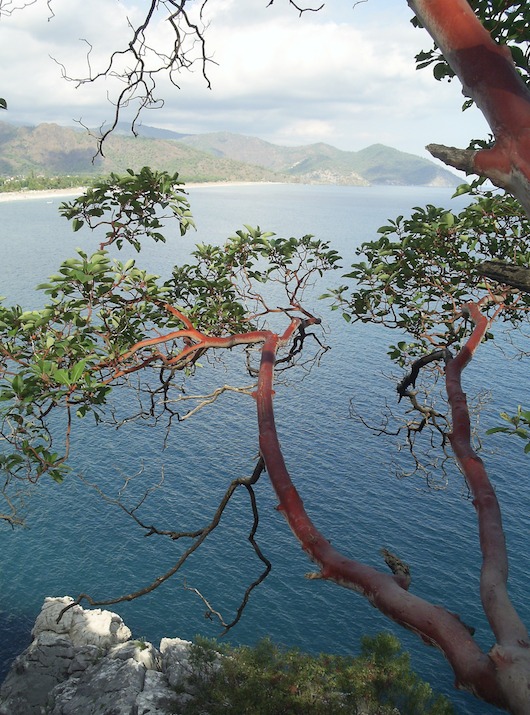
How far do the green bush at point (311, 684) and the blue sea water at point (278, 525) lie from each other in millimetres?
2295

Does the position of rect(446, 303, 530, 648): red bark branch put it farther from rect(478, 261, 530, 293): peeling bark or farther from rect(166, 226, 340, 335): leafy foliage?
rect(166, 226, 340, 335): leafy foliage

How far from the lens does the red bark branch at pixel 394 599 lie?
2400mm

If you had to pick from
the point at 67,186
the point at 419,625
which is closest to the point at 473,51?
the point at 419,625

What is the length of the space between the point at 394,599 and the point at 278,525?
32348 mm

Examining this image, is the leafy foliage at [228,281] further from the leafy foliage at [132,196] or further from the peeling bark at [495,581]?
the peeling bark at [495,581]

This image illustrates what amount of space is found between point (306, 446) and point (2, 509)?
21235mm

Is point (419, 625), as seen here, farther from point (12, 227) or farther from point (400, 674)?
point (12, 227)

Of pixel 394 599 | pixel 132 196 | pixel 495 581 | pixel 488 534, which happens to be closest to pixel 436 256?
pixel 132 196

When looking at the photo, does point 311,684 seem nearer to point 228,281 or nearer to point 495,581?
point 228,281

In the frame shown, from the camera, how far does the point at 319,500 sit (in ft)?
113

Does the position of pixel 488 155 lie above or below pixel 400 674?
above

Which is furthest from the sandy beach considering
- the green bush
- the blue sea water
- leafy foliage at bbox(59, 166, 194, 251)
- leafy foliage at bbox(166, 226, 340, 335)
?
leafy foliage at bbox(59, 166, 194, 251)

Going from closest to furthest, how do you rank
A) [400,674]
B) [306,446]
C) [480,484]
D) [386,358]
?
1. [480,484]
2. [400,674]
3. [306,446]
4. [386,358]

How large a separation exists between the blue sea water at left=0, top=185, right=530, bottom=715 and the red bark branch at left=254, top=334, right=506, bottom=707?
2363cm
